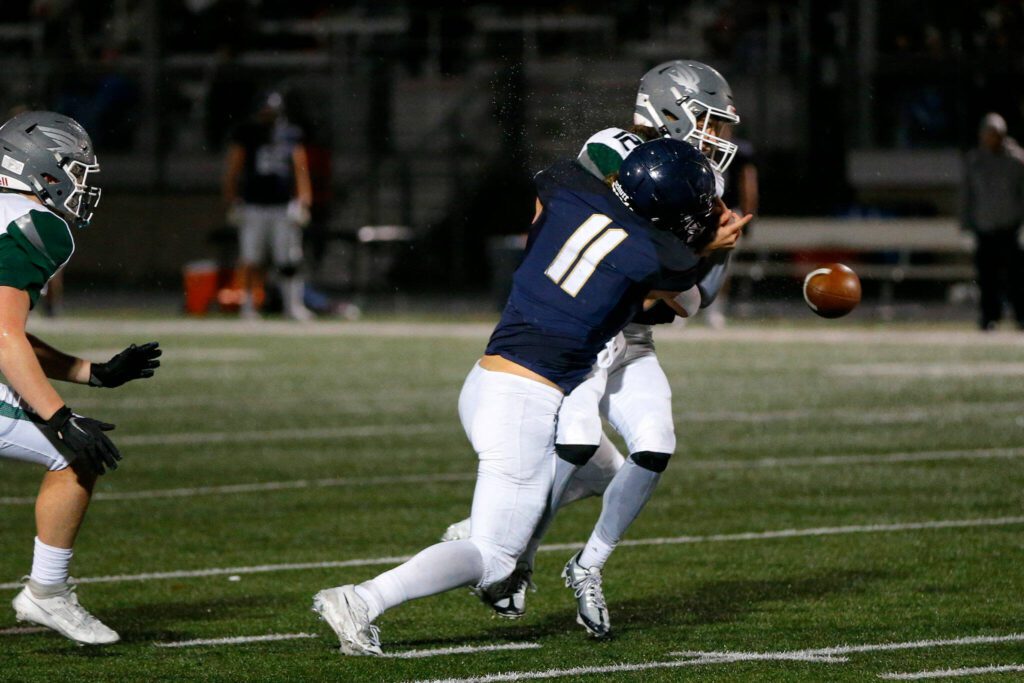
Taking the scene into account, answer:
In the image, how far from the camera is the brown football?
227 inches

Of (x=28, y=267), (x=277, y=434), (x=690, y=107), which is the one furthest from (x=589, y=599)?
(x=277, y=434)

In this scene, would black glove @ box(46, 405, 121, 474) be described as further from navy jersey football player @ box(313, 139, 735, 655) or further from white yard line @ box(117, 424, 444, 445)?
white yard line @ box(117, 424, 444, 445)

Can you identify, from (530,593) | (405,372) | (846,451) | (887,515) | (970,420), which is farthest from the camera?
(405,372)

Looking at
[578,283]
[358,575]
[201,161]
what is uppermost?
[578,283]

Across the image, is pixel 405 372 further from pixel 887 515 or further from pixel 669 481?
pixel 887 515

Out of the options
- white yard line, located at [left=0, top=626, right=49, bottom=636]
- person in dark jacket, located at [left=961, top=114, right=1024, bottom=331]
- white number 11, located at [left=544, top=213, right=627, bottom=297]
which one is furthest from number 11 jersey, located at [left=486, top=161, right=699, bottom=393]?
person in dark jacket, located at [left=961, top=114, right=1024, bottom=331]

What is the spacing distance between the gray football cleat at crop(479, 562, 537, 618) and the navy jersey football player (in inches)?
8.4

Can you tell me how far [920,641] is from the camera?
16.9 feet

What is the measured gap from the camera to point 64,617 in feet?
16.8

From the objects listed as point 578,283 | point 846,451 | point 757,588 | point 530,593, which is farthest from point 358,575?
point 846,451

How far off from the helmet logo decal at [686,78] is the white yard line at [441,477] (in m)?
3.17

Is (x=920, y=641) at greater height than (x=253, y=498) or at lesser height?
greater

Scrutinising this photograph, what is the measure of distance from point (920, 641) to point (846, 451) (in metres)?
4.13

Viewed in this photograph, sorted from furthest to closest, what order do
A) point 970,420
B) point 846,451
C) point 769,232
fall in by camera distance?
point 769,232 < point 970,420 < point 846,451
